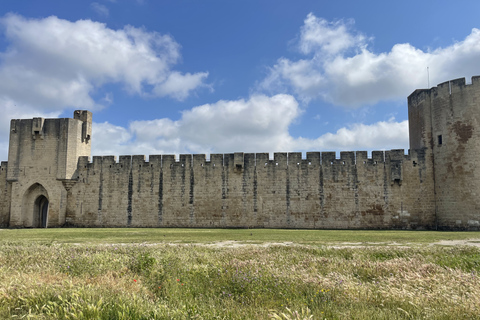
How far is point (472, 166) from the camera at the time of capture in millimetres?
20328

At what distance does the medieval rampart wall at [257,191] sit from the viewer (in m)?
22.6

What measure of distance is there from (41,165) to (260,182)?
15.4 metres

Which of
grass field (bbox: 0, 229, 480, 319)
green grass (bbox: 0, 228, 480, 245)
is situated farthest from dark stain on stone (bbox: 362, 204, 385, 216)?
grass field (bbox: 0, 229, 480, 319)

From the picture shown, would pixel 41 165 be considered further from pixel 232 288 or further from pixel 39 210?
pixel 232 288

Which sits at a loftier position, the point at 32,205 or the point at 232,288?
the point at 32,205

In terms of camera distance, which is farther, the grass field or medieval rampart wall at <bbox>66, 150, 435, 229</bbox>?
medieval rampart wall at <bbox>66, 150, 435, 229</bbox>

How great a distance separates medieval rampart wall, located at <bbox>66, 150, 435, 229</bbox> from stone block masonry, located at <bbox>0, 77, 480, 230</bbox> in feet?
0.21

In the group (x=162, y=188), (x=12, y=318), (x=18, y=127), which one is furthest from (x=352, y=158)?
(x=18, y=127)

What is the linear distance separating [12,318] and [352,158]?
846 inches

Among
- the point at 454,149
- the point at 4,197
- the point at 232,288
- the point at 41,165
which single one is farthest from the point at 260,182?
the point at 4,197

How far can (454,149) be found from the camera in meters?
21.0

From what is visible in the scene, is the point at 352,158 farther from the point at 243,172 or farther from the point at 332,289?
the point at 332,289

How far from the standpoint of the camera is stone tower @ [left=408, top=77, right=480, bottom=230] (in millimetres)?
20297

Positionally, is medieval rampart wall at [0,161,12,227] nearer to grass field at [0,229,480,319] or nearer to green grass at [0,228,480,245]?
green grass at [0,228,480,245]
